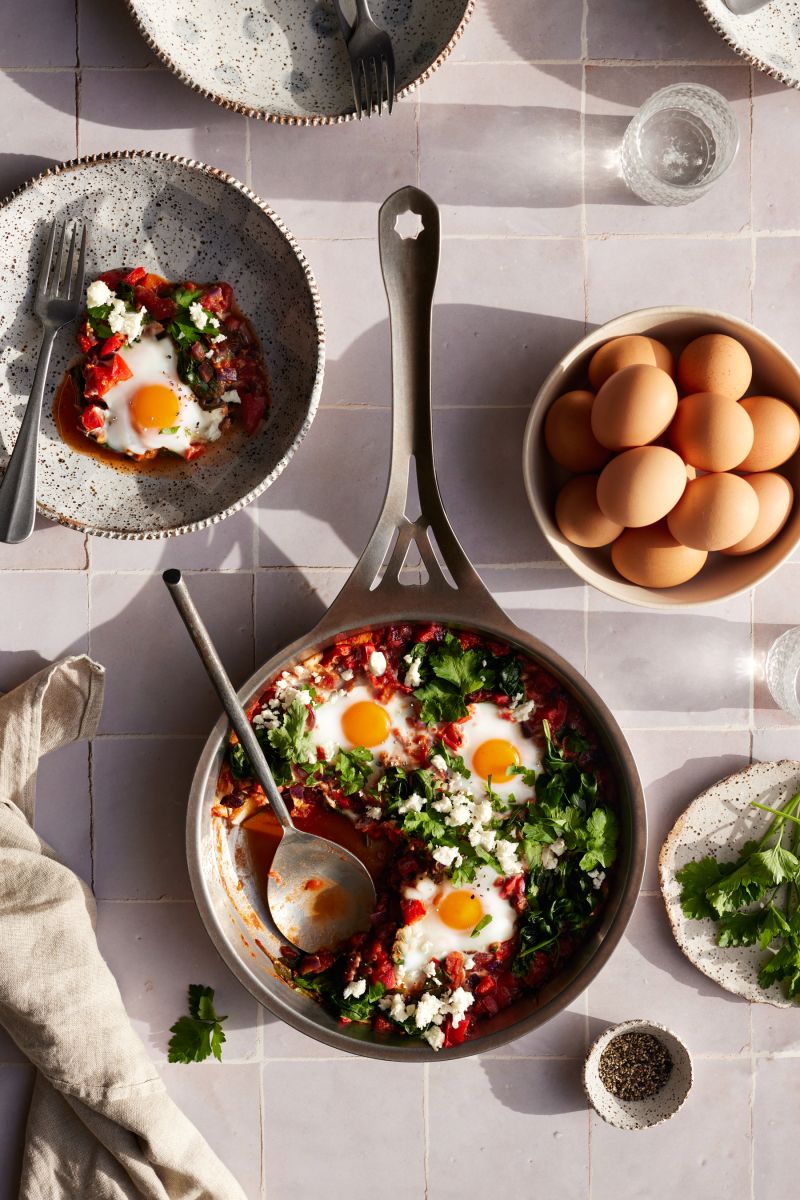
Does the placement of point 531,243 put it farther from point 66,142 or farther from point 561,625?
point 66,142

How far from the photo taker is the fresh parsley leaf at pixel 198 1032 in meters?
1.87

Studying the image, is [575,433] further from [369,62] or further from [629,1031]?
[629,1031]

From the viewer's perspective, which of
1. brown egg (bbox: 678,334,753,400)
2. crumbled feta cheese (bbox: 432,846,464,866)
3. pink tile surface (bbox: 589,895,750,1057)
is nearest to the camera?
brown egg (bbox: 678,334,753,400)

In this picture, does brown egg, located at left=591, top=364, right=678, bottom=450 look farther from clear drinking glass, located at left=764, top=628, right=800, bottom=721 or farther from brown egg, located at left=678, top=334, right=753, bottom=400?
clear drinking glass, located at left=764, top=628, right=800, bottom=721

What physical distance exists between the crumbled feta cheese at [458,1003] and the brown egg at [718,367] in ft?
3.77

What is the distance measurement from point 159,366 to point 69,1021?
1225mm

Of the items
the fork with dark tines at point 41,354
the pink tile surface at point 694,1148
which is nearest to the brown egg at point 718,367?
the fork with dark tines at point 41,354

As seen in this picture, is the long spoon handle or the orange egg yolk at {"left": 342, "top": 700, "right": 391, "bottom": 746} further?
the orange egg yolk at {"left": 342, "top": 700, "right": 391, "bottom": 746}

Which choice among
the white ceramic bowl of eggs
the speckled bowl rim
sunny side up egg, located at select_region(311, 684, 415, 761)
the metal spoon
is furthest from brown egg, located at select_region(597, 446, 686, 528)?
the speckled bowl rim

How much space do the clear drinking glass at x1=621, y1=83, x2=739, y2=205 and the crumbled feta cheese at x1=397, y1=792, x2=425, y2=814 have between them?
1228mm

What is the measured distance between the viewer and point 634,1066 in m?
1.92

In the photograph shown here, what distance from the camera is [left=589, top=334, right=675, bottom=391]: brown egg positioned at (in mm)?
1665

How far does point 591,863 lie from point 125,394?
1212 mm

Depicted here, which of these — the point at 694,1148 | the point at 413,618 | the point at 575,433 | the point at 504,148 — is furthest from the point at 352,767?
the point at 504,148
